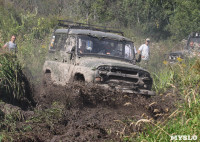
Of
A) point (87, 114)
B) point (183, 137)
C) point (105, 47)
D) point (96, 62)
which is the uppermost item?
point (105, 47)

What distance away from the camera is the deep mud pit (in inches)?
228

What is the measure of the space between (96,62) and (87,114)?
1.37 metres

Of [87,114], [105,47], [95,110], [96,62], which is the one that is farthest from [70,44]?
[87,114]

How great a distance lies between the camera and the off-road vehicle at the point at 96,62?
7828mm

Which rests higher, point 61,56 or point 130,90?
point 61,56

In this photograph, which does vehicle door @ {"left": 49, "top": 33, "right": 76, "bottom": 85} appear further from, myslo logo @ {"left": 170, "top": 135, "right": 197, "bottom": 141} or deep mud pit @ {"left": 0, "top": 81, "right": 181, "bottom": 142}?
A: myslo logo @ {"left": 170, "top": 135, "right": 197, "bottom": 141}

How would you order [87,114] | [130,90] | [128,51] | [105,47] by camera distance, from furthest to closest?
[128,51]
[105,47]
[130,90]
[87,114]

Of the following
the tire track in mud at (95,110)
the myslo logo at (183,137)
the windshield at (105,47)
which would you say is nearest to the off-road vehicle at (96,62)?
the windshield at (105,47)

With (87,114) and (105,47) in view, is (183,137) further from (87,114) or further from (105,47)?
(105,47)

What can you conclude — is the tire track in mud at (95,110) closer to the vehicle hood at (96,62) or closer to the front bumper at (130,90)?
the front bumper at (130,90)

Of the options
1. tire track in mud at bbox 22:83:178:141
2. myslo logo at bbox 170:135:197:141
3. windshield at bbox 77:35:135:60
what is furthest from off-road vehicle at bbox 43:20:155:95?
myslo logo at bbox 170:135:197:141

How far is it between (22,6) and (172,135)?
21.7 meters

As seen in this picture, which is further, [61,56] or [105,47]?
[61,56]

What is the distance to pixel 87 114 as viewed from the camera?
7.31 metres
